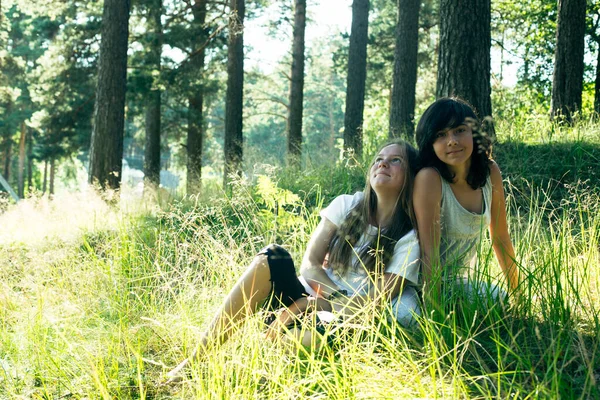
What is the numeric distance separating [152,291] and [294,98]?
38.7ft

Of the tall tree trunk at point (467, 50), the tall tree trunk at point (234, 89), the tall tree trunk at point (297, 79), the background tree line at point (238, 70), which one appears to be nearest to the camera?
the tall tree trunk at point (467, 50)

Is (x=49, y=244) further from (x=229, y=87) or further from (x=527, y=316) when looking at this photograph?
(x=229, y=87)

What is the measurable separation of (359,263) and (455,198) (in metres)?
0.66

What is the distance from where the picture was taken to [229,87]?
1219 cm

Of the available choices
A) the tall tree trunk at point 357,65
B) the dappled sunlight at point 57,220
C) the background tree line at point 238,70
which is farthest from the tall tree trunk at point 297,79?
the dappled sunlight at point 57,220

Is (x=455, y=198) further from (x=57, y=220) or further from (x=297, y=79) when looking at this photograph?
(x=297, y=79)

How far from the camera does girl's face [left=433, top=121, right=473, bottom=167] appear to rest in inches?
A: 127

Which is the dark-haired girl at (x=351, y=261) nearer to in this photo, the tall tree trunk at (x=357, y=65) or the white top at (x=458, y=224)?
the white top at (x=458, y=224)

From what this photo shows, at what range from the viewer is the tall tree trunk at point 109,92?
9461 millimetres

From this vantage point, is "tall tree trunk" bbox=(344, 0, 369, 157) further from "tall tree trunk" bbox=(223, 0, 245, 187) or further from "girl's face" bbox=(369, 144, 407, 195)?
"girl's face" bbox=(369, 144, 407, 195)

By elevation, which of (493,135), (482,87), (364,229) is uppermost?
(482,87)

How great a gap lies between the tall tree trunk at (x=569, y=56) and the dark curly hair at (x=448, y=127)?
6664 millimetres

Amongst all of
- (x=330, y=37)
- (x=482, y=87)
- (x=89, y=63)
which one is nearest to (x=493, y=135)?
(x=482, y=87)

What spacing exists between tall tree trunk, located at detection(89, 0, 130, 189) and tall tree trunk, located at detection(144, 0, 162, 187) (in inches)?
128
